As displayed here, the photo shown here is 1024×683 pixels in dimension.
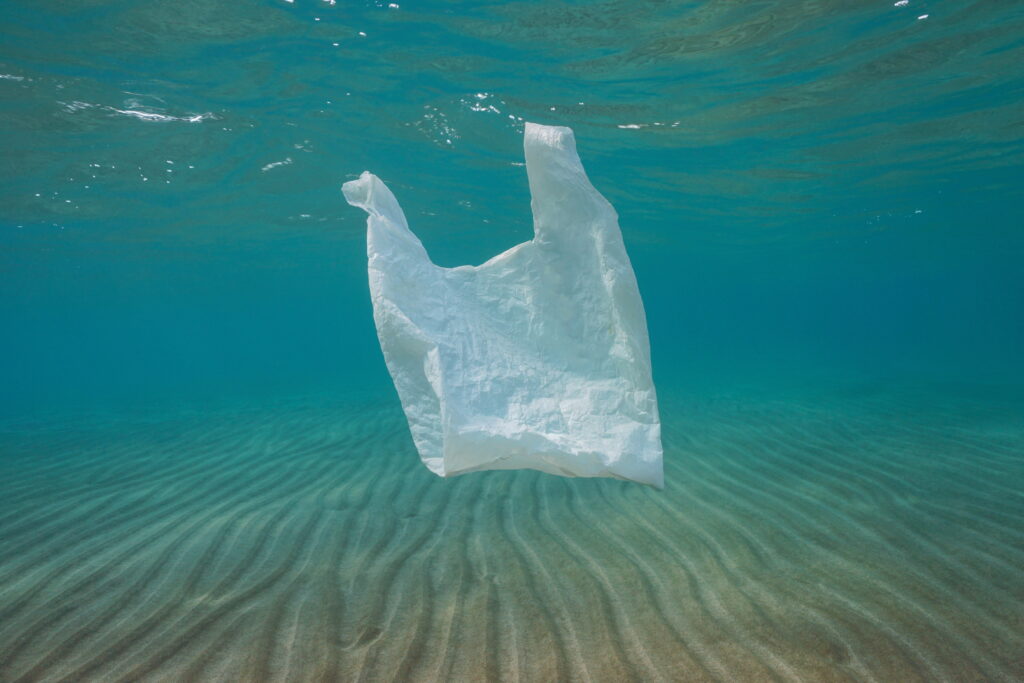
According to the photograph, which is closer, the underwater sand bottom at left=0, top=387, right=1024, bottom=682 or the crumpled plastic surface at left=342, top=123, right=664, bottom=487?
the crumpled plastic surface at left=342, top=123, right=664, bottom=487

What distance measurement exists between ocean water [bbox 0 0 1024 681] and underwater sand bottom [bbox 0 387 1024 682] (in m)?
0.03

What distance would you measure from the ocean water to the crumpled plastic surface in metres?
1.27

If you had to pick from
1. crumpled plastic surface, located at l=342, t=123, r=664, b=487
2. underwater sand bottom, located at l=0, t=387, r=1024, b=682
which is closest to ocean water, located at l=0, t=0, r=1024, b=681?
underwater sand bottom, located at l=0, t=387, r=1024, b=682

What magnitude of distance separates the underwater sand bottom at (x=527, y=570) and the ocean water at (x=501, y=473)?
1.2 inches

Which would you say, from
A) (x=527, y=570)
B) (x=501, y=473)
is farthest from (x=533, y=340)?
(x=501, y=473)

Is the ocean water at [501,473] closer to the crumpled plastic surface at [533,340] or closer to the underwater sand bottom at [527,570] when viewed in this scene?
the underwater sand bottom at [527,570]

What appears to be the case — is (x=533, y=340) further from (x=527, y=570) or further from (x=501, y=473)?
(x=501, y=473)

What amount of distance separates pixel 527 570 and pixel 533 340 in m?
2.00

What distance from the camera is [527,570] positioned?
13.6 feet

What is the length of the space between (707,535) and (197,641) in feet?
13.5

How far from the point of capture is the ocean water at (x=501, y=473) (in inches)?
127

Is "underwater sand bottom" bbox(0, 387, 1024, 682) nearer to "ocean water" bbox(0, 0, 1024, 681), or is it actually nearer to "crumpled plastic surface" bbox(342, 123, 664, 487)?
"ocean water" bbox(0, 0, 1024, 681)

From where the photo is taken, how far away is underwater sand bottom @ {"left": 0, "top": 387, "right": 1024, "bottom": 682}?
2959 mm

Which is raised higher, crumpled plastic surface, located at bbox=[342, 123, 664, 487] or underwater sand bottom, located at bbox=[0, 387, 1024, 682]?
crumpled plastic surface, located at bbox=[342, 123, 664, 487]
